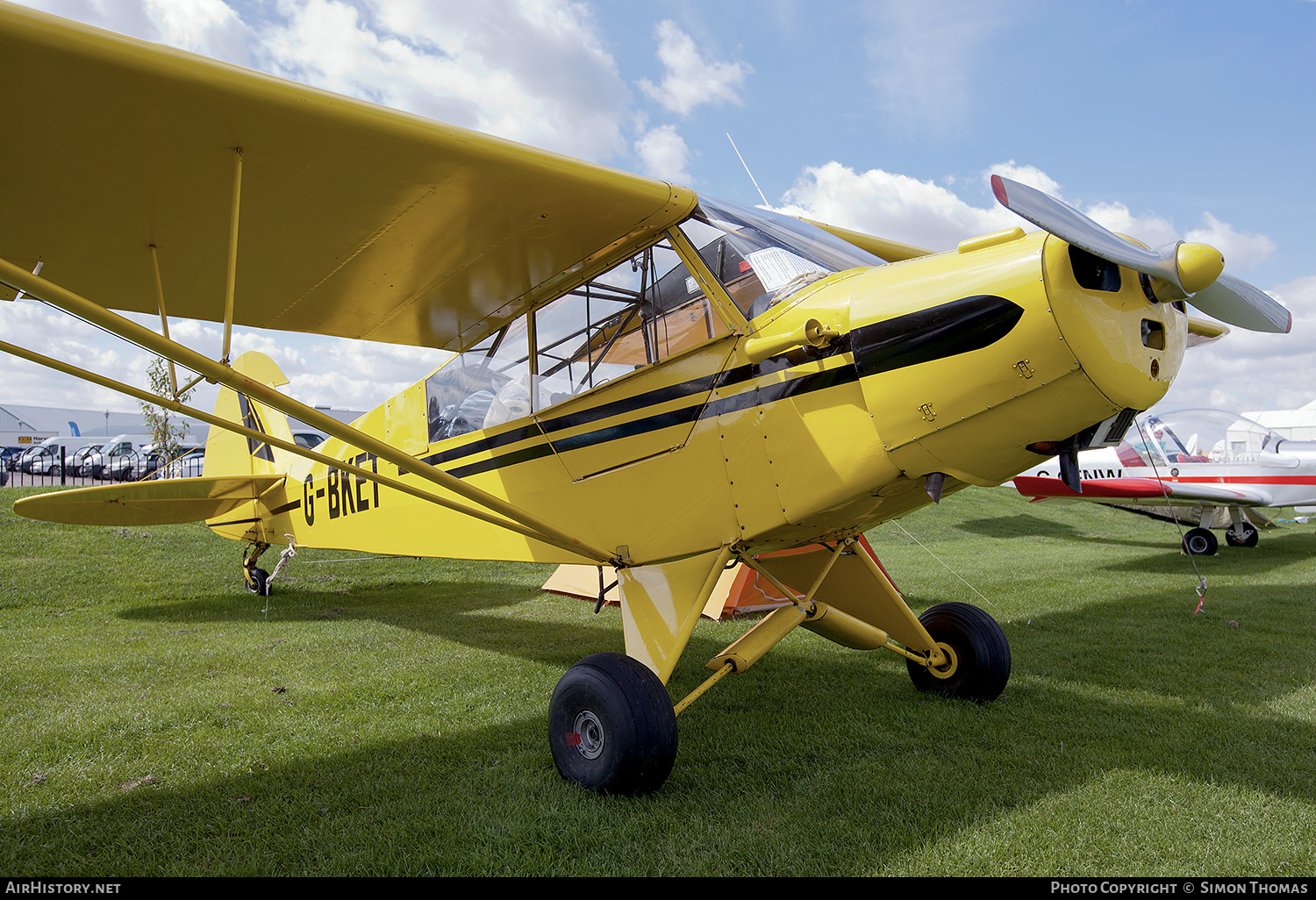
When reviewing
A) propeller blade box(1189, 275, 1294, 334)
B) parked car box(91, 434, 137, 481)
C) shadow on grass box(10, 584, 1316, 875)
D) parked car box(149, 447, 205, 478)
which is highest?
parked car box(91, 434, 137, 481)

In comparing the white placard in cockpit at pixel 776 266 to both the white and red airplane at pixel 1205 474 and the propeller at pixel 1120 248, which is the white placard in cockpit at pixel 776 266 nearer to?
the propeller at pixel 1120 248

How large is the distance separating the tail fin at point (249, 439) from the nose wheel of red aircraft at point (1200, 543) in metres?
14.7

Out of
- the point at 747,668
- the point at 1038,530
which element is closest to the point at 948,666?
the point at 747,668

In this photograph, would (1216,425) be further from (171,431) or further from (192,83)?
(171,431)

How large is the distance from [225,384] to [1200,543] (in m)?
15.8

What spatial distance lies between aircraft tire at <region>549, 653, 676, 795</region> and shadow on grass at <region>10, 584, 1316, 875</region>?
0.10m

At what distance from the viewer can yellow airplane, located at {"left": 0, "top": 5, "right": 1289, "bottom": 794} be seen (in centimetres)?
270

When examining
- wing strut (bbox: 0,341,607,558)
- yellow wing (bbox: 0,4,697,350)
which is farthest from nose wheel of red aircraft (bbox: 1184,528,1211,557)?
yellow wing (bbox: 0,4,697,350)

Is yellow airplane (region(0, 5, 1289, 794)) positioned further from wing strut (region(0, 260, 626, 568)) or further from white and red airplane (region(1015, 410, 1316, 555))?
white and red airplane (region(1015, 410, 1316, 555))

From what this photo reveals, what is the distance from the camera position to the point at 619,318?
13.3 ft

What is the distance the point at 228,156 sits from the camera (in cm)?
310

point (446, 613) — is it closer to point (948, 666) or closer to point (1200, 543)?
point (948, 666)

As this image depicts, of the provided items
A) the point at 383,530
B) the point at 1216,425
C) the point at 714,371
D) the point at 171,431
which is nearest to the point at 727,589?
the point at 383,530

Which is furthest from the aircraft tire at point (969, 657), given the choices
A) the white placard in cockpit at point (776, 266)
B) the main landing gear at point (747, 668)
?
the white placard in cockpit at point (776, 266)
